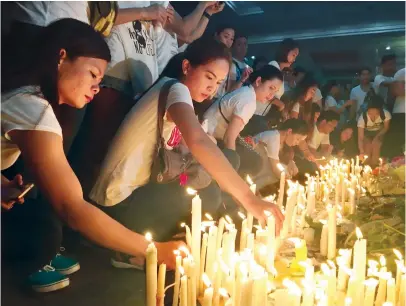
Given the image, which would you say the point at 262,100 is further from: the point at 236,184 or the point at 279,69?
the point at 236,184

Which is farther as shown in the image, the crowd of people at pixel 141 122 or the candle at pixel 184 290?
the crowd of people at pixel 141 122

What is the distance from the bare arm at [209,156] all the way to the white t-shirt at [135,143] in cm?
4

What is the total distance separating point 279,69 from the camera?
1.90m

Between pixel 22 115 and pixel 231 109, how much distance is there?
84cm

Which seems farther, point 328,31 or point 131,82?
point 328,31

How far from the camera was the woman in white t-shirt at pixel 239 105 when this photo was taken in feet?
6.10

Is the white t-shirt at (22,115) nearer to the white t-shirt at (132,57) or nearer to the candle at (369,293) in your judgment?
the white t-shirt at (132,57)

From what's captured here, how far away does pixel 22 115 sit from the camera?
1.24 meters

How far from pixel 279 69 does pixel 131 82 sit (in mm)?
589

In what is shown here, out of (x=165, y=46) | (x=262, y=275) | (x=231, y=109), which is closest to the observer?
(x=262, y=275)

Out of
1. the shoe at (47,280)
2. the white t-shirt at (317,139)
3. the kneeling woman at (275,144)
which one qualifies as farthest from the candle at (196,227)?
the white t-shirt at (317,139)

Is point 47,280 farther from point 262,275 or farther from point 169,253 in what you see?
point 262,275

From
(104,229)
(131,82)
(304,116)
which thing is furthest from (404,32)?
(104,229)

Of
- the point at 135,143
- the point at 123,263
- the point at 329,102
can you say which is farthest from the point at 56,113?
the point at 329,102
